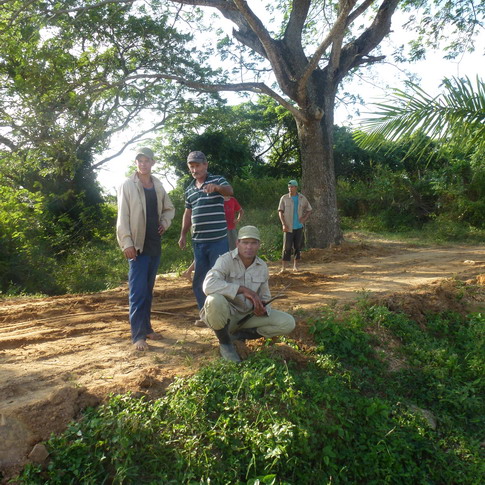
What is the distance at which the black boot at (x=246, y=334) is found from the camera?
4.27 meters

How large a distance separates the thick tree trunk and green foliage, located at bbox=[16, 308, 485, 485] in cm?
729

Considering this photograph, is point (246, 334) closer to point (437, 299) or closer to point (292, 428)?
point (292, 428)

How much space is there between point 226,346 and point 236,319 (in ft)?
0.82

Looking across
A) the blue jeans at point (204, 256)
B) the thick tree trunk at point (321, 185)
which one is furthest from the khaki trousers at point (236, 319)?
the thick tree trunk at point (321, 185)

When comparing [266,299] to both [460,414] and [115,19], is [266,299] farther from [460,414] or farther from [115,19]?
[115,19]

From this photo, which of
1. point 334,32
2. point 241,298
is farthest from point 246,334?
point 334,32

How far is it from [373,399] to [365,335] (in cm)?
93

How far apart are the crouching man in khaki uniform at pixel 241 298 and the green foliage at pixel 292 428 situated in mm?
249

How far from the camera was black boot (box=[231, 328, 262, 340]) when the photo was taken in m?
4.27

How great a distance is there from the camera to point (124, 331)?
5211 millimetres

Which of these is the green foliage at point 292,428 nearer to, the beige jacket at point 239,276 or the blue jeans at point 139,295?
the beige jacket at point 239,276

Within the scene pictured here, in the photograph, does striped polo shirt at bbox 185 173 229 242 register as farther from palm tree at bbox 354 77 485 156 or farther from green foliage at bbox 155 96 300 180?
green foliage at bbox 155 96 300 180

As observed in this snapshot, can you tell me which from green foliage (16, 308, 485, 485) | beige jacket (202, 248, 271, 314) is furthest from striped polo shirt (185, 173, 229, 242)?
green foliage (16, 308, 485, 485)

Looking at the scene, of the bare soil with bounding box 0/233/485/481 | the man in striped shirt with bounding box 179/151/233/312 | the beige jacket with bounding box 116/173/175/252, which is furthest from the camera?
the man in striped shirt with bounding box 179/151/233/312
